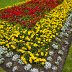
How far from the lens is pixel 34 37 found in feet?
42.1

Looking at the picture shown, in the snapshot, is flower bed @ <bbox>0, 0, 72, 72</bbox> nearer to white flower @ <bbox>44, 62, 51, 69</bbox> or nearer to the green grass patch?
white flower @ <bbox>44, 62, 51, 69</bbox>

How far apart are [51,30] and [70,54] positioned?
2361 millimetres

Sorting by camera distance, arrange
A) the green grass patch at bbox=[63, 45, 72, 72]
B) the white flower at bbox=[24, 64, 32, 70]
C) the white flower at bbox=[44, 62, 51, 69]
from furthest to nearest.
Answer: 1. the green grass patch at bbox=[63, 45, 72, 72]
2. the white flower at bbox=[44, 62, 51, 69]
3. the white flower at bbox=[24, 64, 32, 70]

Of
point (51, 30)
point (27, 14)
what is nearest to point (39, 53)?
point (51, 30)

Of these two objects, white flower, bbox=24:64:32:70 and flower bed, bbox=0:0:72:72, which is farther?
flower bed, bbox=0:0:72:72

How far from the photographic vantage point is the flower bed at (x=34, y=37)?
11002mm

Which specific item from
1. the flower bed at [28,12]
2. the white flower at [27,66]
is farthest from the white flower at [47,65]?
the flower bed at [28,12]

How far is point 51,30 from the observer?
13812 millimetres

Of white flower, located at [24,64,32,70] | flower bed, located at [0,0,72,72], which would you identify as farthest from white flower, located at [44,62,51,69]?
white flower, located at [24,64,32,70]

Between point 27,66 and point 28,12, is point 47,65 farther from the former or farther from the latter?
point 28,12

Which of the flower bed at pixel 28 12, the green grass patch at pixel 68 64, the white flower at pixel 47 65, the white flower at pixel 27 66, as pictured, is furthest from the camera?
the flower bed at pixel 28 12

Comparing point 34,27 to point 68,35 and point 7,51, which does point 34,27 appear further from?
point 7,51

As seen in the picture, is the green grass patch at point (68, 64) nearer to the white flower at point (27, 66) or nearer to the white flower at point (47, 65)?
the white flower at point (47, 65)

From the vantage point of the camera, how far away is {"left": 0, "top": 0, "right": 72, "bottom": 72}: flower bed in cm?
1100
